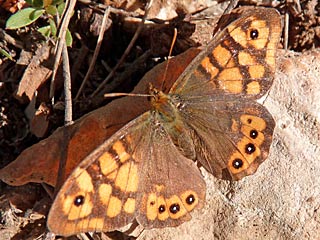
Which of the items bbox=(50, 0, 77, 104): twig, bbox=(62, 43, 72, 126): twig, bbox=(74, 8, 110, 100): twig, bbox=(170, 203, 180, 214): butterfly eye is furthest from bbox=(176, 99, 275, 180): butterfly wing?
bbox=(50, 0, 77, 104): twig

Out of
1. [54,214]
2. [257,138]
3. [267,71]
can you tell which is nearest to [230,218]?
[257,138]

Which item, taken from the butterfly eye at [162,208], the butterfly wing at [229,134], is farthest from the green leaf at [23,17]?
the butterfly eye at [162,208]

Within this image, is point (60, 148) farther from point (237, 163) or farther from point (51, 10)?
point (237, 163)

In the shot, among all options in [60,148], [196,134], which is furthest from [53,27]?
[196,134]

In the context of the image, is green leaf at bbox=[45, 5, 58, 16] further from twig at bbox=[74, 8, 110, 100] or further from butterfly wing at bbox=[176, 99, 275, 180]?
butterfly wing at bbox=[176, 99, 275, 180]

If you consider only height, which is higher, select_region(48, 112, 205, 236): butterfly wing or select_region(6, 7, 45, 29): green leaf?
select_region(6, 7, 45, 29): green leaf

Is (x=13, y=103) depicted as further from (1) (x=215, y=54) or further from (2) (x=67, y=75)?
(1) (x=215, y=54)
